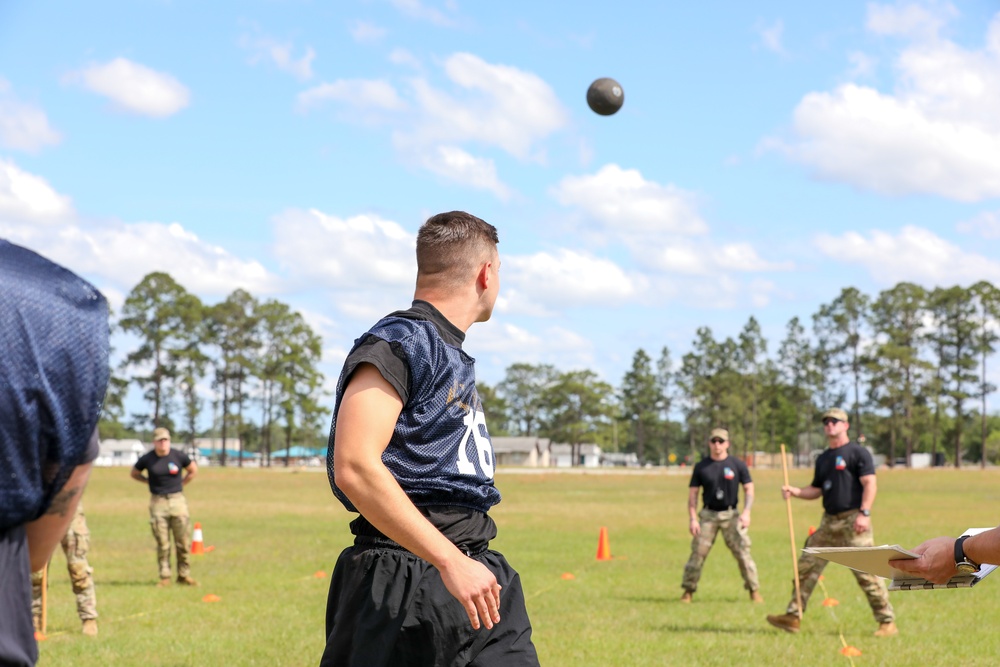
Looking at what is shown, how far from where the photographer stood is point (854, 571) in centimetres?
1053

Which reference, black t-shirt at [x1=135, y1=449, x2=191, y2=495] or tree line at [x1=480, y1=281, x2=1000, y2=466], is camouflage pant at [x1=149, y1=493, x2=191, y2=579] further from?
tree line at [x1=480, y1=281, x2=1000, y2=466]

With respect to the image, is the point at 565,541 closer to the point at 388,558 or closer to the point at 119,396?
the point at 388,558

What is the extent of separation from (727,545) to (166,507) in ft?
25.9

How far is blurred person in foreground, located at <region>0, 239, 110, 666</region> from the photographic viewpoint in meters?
1.93

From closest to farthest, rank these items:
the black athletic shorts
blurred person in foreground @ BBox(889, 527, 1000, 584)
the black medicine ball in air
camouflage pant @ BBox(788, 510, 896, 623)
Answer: the black athletic shorts < blurred person in foreground @ BBox(889, 527, 1000, 584) < camouflage pant @ BBox(788, 510, 896, 623) < the black medicine ball in air

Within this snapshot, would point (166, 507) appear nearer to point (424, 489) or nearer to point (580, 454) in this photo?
point (424, 489)

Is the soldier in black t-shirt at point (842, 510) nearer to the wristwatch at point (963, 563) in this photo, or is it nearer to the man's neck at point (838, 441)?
the man's neck at point (838, 441)

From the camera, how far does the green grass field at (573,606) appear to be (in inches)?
385

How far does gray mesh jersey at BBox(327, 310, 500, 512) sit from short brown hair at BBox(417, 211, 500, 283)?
25 cm

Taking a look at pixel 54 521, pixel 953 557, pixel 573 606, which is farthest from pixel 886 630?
pixel 54 521

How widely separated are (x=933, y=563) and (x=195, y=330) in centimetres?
9240

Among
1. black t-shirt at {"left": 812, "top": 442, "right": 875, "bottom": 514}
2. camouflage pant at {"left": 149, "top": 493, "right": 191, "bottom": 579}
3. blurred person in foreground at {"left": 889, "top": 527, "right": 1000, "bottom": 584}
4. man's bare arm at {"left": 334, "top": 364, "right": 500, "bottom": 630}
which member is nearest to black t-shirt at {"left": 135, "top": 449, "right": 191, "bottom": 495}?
camouflage pant at {"left": 149, "top": 493, "right": 191, "bottom": 579}

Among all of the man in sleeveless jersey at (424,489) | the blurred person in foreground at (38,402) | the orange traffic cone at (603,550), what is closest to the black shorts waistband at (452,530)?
the man in sleeveless jersey at (424,489)

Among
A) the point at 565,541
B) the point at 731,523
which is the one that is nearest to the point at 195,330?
the point at 565,541
